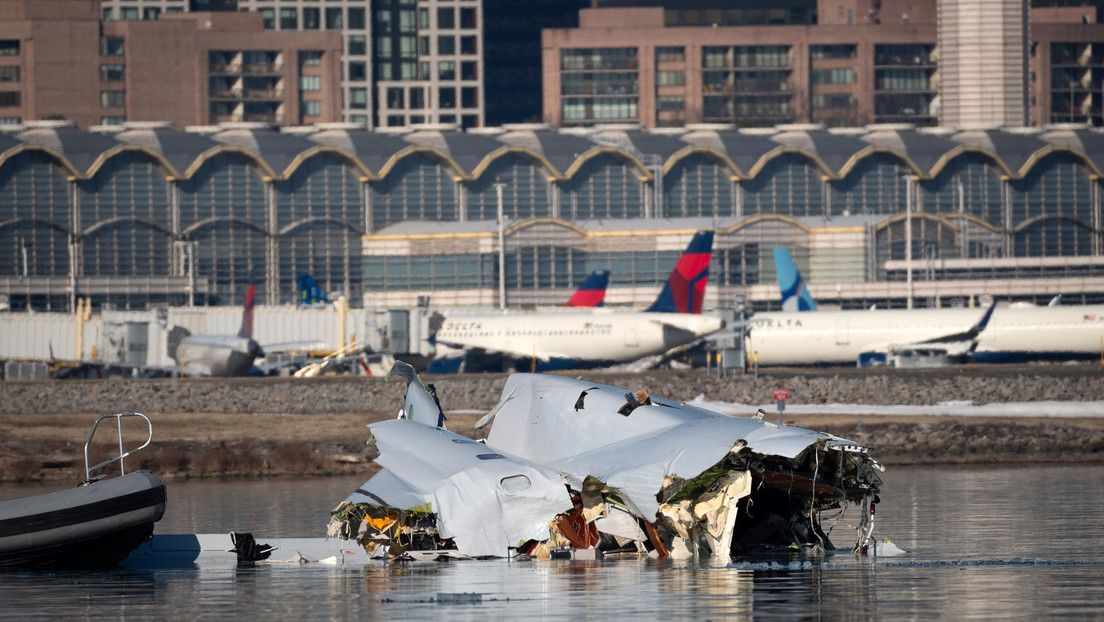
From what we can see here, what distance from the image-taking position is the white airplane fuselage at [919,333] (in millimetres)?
85938

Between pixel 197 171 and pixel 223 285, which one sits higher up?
pixel 197 171

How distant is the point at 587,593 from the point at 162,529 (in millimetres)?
14124

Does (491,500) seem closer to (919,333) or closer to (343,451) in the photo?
(343,451)

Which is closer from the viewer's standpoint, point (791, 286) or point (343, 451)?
point (343, 451)

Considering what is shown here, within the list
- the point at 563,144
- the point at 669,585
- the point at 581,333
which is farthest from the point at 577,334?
the point at 563,144

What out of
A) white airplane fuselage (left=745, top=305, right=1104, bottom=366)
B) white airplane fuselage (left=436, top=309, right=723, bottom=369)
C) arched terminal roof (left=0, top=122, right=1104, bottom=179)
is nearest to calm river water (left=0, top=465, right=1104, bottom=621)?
white airplane fuselage (left=436, top=309, right=723, bottom=369)

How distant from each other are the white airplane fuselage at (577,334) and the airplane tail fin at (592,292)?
996 cm

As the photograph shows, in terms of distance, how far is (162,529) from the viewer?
33.1 metres

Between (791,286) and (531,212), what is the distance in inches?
1800

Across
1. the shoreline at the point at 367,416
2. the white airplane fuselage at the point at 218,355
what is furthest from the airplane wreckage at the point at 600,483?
the white airplane fuselage at the point at 218,355

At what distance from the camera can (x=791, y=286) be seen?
346ft

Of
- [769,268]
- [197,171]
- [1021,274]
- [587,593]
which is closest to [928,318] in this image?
[769,268]

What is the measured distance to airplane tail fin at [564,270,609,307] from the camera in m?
102

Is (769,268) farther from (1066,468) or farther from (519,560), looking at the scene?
(519,560)
